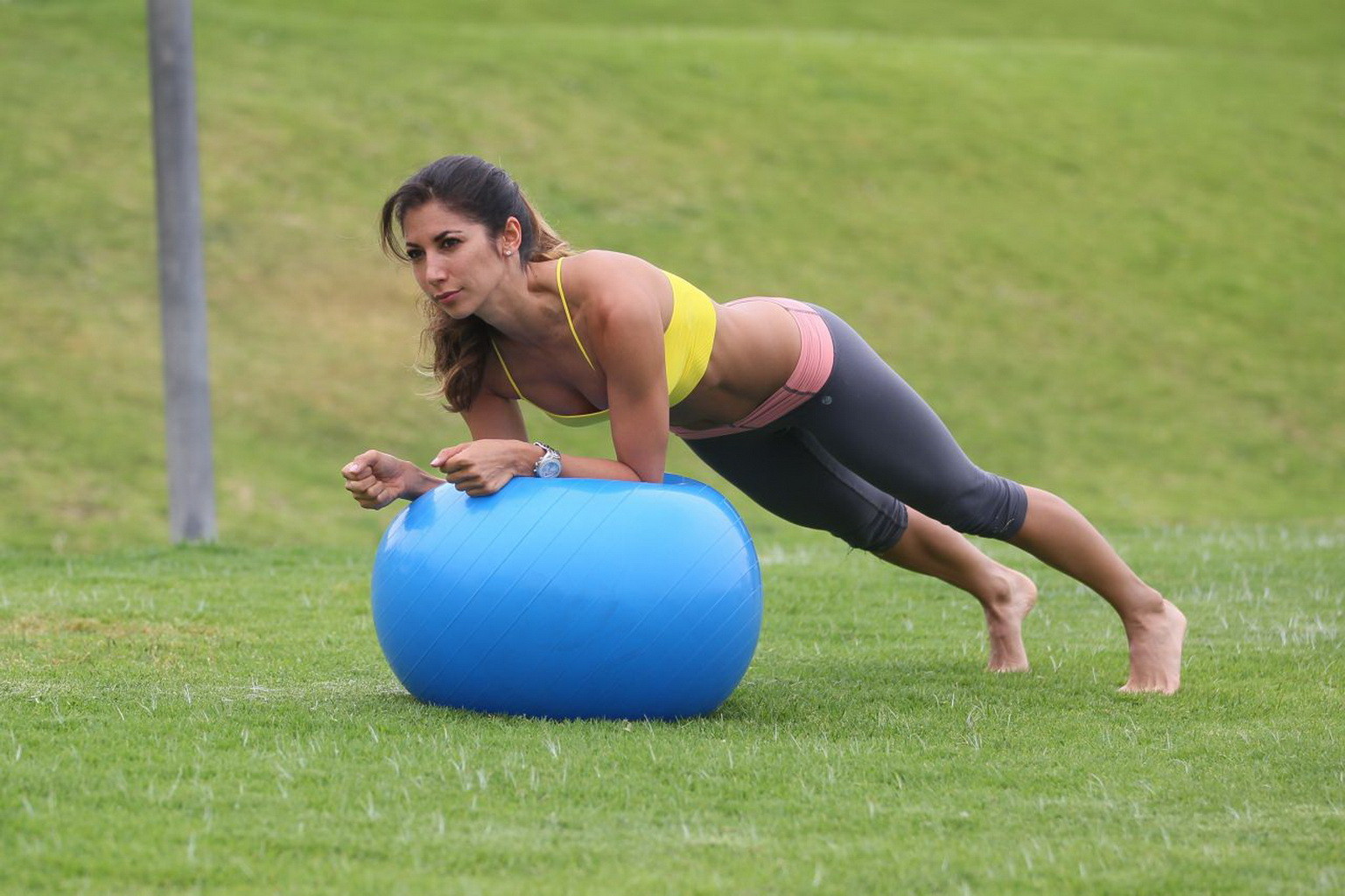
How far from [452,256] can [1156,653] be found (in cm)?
262

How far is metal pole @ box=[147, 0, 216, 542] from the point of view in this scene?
9227 millimetres

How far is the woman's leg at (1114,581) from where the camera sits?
495cm

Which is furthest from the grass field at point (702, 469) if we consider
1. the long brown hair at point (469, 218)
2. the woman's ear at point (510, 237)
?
the woman's ear at point (510, 237)

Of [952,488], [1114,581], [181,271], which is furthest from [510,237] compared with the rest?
[181,271]

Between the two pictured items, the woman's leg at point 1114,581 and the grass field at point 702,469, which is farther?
the woman's leg at point 1114,581

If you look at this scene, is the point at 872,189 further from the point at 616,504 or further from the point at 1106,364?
the point at 616,504

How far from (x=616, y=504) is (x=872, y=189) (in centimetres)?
1812

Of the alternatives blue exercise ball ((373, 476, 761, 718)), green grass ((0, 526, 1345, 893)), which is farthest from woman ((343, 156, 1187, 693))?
green grass ((0, 526, 1345, 893))

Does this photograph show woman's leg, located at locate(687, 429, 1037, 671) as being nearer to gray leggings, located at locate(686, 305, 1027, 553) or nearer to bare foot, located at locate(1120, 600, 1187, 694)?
gray leggings, located at locate(686, 305, 1027, 553)

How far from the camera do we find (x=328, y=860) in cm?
306

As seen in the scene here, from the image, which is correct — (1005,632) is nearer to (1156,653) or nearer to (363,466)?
(1156,653)

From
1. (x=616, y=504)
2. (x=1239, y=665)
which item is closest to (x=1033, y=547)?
(x=1239, y=665)

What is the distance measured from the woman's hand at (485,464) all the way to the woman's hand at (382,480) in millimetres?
251

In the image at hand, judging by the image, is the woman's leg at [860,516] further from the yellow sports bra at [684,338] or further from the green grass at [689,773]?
the yellow sports bra at [684,338]
